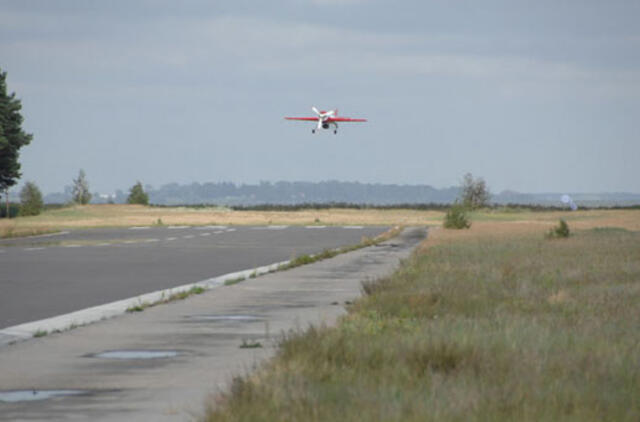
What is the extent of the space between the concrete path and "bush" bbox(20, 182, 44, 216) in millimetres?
94014

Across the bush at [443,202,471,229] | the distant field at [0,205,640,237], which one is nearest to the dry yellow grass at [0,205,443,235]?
the distant field at [0,205,640,237]

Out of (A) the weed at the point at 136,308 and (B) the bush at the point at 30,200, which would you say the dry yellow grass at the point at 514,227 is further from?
(B) the bush at the point at 30,200

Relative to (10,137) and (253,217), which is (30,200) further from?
(10,137)

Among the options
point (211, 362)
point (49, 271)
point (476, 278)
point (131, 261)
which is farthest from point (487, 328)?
point (131, 261)

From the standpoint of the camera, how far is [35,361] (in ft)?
41.4

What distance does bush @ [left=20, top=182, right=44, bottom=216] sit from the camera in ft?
374

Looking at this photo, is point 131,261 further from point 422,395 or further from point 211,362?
point 422,395

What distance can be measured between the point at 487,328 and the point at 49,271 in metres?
19.0

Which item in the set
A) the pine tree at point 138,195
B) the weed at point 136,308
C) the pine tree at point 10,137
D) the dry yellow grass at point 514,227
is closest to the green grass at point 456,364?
the weed at point 136,308

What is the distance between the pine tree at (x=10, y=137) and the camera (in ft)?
277

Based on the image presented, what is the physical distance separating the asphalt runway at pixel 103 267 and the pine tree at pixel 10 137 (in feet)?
112

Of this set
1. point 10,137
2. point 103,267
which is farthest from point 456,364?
point 10,137

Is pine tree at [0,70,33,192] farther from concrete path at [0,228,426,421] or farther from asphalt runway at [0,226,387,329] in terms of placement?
concrete path at [0,228,426,421]

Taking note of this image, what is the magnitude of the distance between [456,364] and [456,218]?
197 feet
